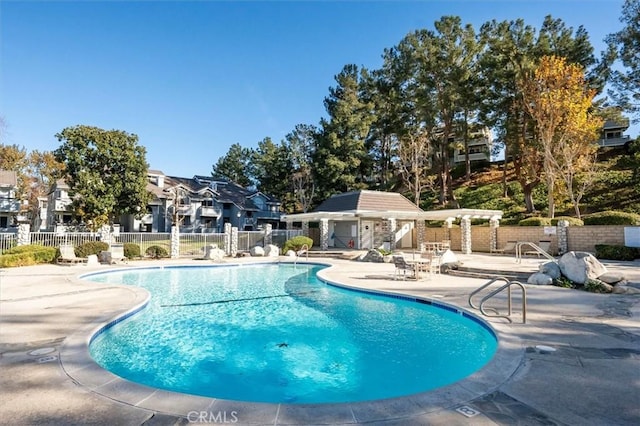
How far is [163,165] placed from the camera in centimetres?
4103

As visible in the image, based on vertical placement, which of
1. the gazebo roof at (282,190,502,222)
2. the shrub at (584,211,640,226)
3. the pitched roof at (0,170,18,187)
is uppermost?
the pitched roof at (0,170,18,187)

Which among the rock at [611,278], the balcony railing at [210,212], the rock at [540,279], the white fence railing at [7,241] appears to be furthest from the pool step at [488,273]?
the balcony railing at [210,212]

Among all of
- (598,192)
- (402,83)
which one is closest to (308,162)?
(402,83)

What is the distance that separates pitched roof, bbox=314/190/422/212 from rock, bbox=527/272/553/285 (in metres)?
13.9

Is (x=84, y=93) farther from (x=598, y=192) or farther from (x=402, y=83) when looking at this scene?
(x=598, y=192)

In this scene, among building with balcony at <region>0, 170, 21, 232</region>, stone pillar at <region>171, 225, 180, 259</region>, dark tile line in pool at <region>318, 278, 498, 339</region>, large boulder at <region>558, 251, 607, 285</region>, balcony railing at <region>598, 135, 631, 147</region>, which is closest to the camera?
dark tile line in pool at <region>318, 278, 498, 339</region>

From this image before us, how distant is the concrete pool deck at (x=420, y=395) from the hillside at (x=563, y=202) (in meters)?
23.0

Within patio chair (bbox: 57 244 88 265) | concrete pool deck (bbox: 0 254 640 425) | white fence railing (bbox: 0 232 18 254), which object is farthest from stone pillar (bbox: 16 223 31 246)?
concrete pool deck (bbox: 0 254 640 425)

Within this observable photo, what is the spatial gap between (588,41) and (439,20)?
38.9 ft

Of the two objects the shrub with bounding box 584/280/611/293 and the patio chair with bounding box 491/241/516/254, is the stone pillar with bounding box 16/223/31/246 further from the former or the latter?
the patio chair with bounding box 491/241/516/254

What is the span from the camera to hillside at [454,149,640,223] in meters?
26.6

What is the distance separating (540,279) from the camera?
1092 centimetres

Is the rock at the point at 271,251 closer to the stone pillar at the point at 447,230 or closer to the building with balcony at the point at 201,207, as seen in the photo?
the stone pillar at the point at 447,230

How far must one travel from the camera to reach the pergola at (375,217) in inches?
921
